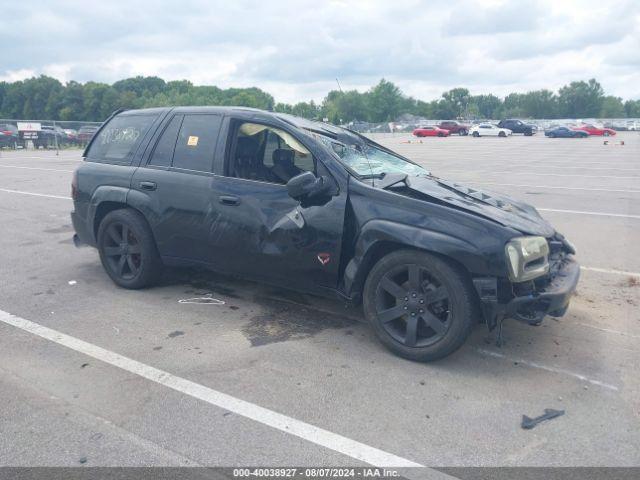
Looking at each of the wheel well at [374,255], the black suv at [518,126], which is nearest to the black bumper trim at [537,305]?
the wheel well at [374,255]

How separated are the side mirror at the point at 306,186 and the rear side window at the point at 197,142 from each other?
110 centimetres

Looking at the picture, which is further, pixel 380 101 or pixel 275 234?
pixel 380 101

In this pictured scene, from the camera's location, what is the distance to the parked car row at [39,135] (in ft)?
104

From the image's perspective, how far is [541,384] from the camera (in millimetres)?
3682

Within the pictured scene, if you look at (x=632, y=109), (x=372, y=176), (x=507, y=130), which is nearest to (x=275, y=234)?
(x=372, y=176)

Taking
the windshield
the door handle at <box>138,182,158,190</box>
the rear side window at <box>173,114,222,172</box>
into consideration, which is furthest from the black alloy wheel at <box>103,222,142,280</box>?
the windshield

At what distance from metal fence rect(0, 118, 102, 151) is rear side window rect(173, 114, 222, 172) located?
95.3ft

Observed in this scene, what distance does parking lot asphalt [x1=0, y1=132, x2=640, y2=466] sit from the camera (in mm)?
2963

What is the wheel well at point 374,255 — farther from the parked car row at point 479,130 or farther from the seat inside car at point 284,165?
the parked car row at point 479,130

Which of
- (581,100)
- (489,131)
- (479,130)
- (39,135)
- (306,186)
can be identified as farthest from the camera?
(581,100)

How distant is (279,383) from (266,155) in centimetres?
201

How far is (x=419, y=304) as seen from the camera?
155 inches

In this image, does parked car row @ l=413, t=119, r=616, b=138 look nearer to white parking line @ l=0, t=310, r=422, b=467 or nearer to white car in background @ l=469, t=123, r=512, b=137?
white car in background @ l=469, t=123, r=512, b=137

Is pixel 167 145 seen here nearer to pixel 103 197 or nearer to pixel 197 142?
pixel 197 142
